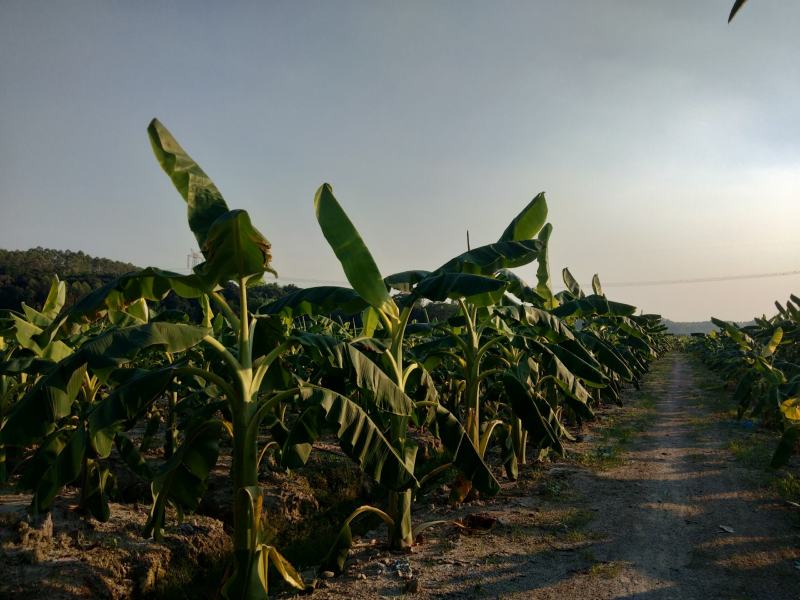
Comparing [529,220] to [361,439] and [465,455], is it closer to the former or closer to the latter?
[465,455]

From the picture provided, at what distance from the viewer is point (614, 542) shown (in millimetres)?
6031

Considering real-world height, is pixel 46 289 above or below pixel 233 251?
above

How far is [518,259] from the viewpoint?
616 centimetres

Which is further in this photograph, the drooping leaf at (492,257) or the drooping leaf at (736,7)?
the drooping leaf at (492,257)

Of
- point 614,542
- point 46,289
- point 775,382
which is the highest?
point 46,289

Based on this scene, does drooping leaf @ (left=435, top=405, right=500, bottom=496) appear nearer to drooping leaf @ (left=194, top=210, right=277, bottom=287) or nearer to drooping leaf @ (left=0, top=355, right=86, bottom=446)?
drooping leaf @ (left=194, top=210, right=277, bottom=287)

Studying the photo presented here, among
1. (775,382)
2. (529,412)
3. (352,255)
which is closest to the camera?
(352,255)

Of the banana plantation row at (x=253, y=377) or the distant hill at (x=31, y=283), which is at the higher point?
the distant hill at (x=31, y=283)

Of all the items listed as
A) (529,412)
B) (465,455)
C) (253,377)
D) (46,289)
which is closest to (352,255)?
(253,377)

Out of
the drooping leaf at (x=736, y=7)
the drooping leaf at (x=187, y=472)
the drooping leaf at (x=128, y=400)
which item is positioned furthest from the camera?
the drooping leaf at (x=187, y=472)

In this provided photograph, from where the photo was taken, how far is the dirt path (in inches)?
196

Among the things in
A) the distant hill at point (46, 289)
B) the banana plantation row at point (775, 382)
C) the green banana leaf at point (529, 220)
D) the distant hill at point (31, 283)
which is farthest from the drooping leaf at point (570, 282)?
the distant hill at point (31, 283)

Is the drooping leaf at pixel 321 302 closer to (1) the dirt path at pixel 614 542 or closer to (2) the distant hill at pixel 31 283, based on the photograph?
(1) the dirt path at pixel 614 542

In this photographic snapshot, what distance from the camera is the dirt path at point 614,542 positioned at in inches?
196
